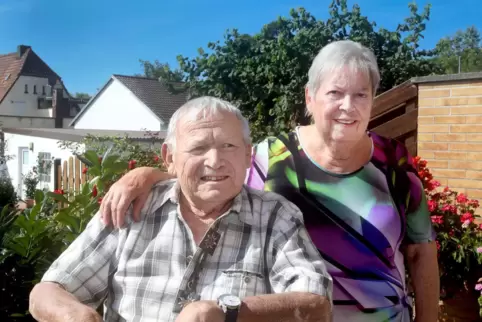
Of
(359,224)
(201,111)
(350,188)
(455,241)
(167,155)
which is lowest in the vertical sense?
(455,241)

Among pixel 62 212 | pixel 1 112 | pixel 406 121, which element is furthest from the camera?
pixel 1 112

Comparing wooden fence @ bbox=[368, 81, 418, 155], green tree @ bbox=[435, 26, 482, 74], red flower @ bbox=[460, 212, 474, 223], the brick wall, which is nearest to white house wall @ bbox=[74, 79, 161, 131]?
green tree @ bbox=[435, 26, 482, 74]

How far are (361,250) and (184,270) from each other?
2.14ft

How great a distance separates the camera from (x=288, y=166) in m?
2.02

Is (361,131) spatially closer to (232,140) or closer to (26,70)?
(232,140)

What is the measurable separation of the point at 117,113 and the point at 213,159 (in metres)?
32.0

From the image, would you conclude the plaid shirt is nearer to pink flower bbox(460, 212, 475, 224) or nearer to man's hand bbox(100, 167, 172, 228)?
man's hand bbox(100, 167, 172, 228)

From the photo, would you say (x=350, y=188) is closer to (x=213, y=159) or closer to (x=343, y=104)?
(x=343, y=104)

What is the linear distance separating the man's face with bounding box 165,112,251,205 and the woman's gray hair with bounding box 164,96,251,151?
0.01 metres

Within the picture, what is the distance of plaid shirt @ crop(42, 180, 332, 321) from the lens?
1.61 metres

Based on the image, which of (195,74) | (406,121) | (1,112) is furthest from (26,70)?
(406,121)

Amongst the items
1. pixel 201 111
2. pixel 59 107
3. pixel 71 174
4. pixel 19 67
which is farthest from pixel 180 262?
pixel 19 67

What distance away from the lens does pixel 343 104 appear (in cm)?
188

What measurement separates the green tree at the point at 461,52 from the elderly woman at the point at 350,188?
7.01 meters
